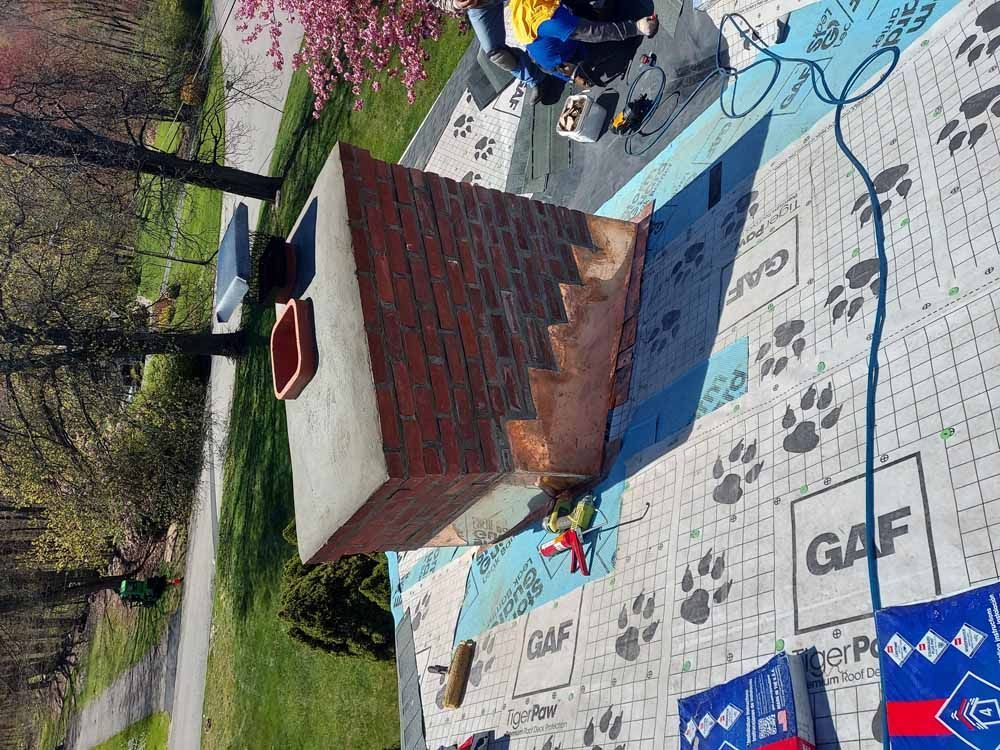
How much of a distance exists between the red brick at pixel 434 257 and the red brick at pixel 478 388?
476mm

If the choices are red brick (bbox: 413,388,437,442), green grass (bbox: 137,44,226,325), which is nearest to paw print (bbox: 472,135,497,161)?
red brick (bbox: 413,388,437,442)

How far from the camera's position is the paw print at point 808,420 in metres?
2.57

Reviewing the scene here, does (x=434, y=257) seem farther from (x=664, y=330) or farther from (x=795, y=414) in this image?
(x=795, y=414)

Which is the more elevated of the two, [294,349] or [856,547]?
[294,349]

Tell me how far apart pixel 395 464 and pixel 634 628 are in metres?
1.29

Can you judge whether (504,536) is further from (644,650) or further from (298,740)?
(298,740)

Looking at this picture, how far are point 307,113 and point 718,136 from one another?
33.6 feet

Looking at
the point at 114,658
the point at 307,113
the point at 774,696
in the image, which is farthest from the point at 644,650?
the point at 114,658

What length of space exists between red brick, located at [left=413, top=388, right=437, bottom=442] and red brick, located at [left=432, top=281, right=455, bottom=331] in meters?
0.38

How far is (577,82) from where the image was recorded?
535 centimetres

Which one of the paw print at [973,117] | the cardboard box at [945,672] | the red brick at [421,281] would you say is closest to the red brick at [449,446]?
the red brick at [421,281]

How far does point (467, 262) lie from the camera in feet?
11.4

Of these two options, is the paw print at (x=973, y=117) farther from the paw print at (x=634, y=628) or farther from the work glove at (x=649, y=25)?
the work glove at (x=649, y=25)

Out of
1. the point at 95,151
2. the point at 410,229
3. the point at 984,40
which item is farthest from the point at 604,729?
the point at 95,151
